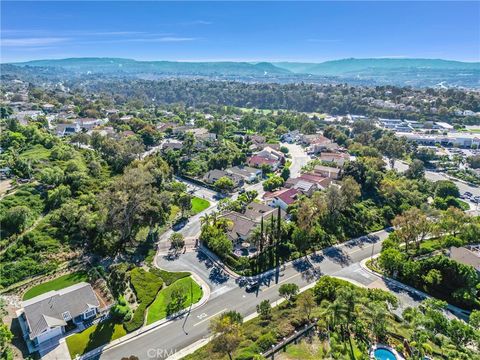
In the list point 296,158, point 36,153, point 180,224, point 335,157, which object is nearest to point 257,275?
point 180,224

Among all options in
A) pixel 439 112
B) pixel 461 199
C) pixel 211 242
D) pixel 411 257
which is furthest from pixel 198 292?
pixel 439 112

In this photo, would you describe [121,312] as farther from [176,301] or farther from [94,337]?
[176,301]

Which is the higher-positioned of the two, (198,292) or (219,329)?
(219,329)

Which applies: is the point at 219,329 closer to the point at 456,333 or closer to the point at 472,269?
the point at 456,333

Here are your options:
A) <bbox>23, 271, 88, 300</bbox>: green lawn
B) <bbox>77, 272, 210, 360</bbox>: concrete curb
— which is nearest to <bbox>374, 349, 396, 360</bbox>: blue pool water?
<bbox>77, 272, 210, 360</bbox>: concrete curb

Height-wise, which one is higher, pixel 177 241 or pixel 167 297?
pixel 177 241

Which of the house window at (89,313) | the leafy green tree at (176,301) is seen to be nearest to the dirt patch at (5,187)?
the house window at (89,313)
